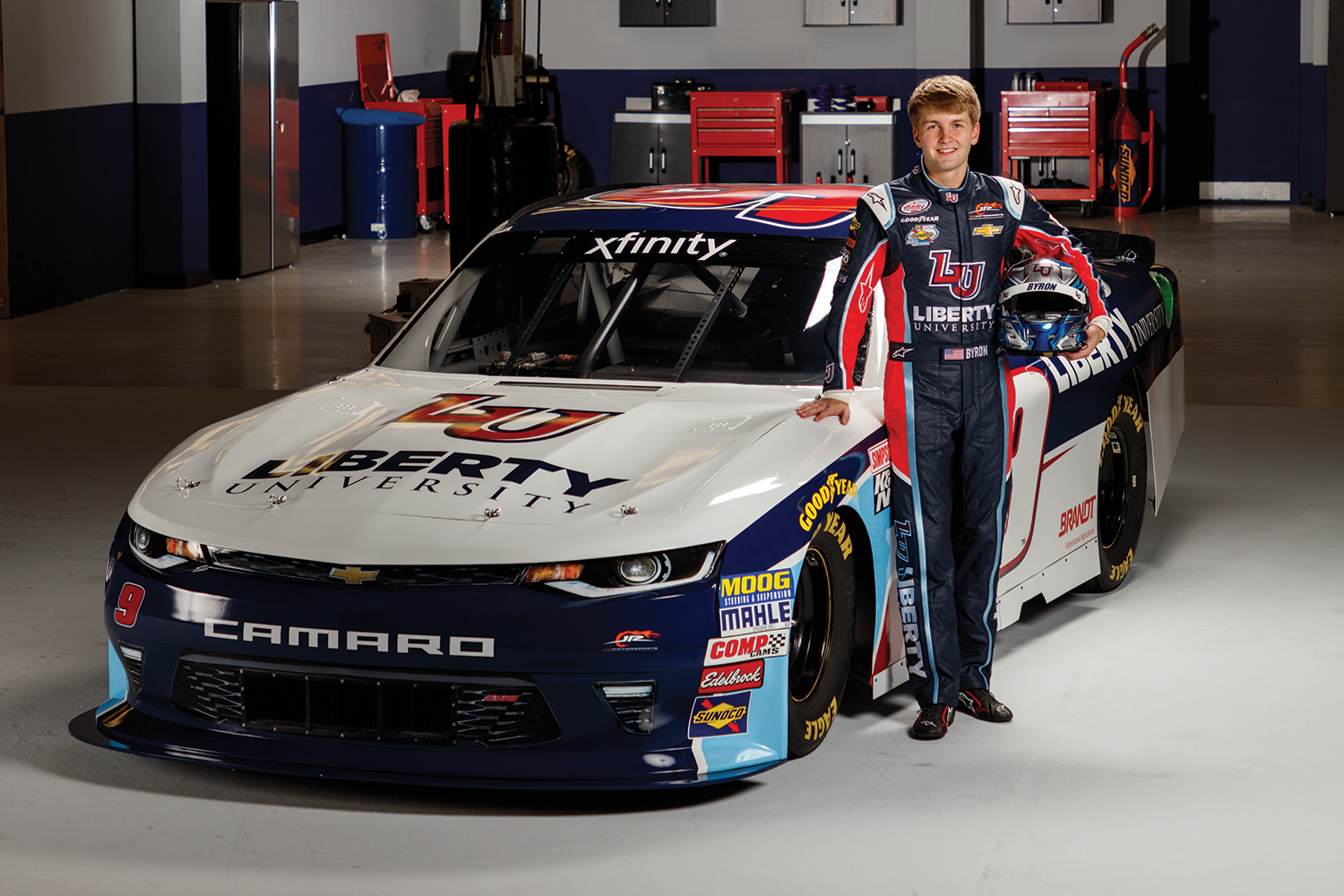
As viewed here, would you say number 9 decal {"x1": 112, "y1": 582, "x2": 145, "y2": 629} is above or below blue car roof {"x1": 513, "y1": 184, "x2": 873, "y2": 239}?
below

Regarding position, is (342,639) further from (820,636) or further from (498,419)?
(820,636)

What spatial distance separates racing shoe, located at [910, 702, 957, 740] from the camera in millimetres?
3830

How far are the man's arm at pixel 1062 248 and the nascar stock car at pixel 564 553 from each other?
0.29 metres

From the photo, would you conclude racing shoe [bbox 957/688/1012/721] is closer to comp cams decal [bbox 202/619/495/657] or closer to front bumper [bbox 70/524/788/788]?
front bumper [bbox 70/524/788/788]

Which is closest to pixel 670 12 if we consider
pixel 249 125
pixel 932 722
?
pixel 249 125

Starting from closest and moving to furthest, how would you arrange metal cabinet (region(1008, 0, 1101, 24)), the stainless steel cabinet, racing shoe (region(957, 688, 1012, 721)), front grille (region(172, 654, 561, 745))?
front grille (region(172, 654, 561, 745)), racing shoe (region(957, 688, 1012, 721)), the stainless steel cabinet, metal cabinet (region(1008, 0, 1101, 24))

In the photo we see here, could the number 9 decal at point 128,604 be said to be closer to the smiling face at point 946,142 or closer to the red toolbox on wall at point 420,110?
the smiling face at point 946,142

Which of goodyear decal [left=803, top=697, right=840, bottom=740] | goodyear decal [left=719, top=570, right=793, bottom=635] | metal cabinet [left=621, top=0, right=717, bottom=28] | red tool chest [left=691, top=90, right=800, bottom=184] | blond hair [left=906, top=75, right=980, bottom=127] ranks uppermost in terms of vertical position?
metal cabinet [left=621, top=0, right=717, bottom=28]

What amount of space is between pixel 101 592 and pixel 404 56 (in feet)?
47.8

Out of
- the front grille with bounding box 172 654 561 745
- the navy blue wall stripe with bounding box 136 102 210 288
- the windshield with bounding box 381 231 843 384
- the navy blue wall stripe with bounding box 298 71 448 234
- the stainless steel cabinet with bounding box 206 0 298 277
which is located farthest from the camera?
the navy blue wall stripe with bounding box 298 71 448 234

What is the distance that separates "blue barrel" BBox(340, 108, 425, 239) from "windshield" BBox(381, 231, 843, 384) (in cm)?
1260

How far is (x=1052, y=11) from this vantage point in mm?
19047

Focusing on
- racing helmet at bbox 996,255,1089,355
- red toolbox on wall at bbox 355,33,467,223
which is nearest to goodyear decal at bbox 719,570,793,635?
racing helmet at bbox 996,255,1089,355

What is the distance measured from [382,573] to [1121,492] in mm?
2720
